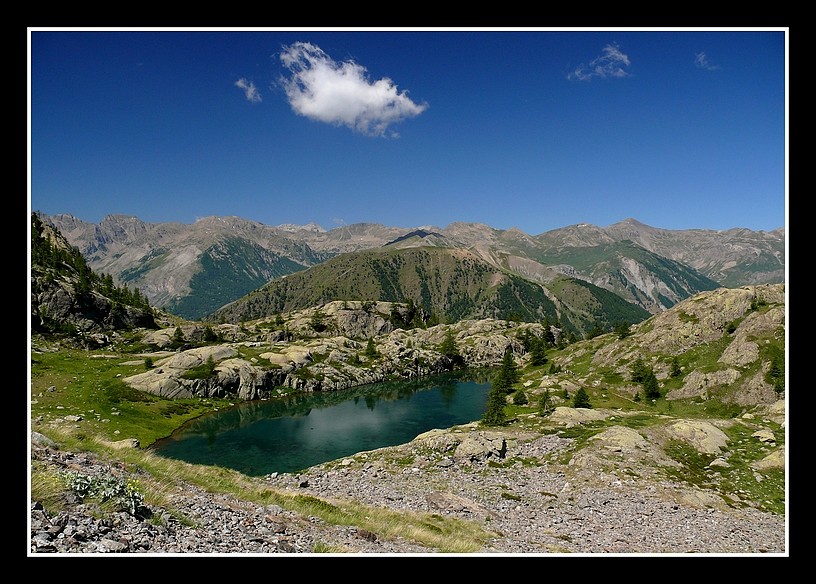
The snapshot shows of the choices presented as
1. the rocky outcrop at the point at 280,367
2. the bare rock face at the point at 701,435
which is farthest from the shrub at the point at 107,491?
the rocky outcrop at the point at 280,367

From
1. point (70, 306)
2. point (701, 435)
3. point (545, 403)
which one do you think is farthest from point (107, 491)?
point (70, 306)

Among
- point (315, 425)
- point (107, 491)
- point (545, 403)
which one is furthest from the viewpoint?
point (315, 425)

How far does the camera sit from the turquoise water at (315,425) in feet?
255

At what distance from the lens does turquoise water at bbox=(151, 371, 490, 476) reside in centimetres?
7781

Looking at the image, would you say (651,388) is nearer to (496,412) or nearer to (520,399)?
(520,399)

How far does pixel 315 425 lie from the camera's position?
103 metres

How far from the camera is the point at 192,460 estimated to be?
74438mm

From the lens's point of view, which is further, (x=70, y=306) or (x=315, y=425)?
(x=70, y=306)

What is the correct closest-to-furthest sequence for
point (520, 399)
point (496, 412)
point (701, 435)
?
1. point (701, 435)
2. point (496, 412)
3. point (520, 399)

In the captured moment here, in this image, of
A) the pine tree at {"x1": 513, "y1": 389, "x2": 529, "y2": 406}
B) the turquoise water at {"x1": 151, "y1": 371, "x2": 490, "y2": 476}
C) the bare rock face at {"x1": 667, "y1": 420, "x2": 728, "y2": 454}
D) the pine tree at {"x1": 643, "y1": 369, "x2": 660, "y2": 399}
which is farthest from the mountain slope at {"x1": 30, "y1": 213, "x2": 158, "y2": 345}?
the bare rock face at {"x1": 667, "y1": 420, "x2": 728, "y2": 454}

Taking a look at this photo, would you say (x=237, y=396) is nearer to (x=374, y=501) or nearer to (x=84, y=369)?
(x=84, y=369)

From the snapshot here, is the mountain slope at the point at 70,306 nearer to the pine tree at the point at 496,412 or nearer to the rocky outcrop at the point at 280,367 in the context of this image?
the rocky outcrop at the point at 280,367
